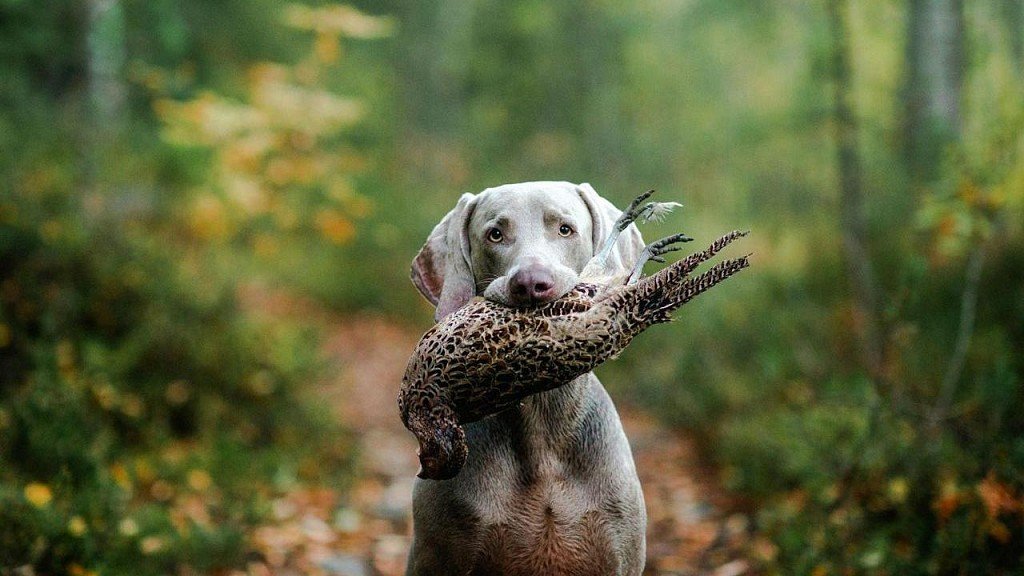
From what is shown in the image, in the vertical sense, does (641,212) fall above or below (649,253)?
above

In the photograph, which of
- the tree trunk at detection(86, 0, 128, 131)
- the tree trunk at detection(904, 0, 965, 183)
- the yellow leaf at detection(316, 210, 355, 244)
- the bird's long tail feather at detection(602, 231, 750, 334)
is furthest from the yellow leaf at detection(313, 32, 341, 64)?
the bird's long tail feather at detection(602, 231, 750, 334)

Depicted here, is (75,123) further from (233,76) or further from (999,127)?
(999,127)

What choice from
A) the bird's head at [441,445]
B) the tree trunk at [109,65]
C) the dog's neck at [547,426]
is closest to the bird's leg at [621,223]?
the dog's neck at [547,426]

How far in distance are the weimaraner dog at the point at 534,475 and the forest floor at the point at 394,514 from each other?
2415 millimetres

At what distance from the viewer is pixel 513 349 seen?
2.45 m

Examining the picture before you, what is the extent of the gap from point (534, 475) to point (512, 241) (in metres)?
0.80

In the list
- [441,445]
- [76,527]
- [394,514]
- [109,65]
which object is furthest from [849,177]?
[109,65]

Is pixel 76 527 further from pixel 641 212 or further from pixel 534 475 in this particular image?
pixel 641 212

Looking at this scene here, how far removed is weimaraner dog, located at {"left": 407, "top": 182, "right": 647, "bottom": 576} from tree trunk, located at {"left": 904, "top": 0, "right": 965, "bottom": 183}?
20.2 feet

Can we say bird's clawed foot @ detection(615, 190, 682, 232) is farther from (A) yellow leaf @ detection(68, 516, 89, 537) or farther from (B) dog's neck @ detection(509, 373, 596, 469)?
(A) yellow leaf @ detection(68, 516, 89, 537)

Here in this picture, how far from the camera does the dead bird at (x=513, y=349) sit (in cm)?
245

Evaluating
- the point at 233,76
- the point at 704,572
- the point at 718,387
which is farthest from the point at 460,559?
the point at 233,76

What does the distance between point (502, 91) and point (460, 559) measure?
14349 millimetres

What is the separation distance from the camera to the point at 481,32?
16.7 metres
